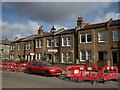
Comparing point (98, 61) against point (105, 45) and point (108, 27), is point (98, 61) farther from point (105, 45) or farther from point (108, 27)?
point (108, 27)

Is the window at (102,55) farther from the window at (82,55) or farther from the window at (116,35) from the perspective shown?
the window at (82,55)

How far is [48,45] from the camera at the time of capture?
143 ft

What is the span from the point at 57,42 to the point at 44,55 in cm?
430

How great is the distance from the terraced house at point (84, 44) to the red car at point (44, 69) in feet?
17.0

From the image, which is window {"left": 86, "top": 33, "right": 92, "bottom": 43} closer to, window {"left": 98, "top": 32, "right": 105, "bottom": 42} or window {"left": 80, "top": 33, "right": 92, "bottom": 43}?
window {"left": 80, "top": 33, "right": 92, "bottom": 43}

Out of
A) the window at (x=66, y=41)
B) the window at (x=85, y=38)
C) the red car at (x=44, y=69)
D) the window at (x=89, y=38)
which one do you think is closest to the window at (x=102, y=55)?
the window at (x=85, y=38)

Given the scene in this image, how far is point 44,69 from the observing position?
72.4ft

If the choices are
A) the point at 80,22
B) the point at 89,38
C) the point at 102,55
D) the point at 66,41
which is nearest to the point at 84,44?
the point at 89,38

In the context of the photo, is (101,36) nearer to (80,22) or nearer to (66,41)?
(80,22)

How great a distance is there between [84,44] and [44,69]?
45.5 ft

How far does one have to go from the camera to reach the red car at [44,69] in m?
21.4

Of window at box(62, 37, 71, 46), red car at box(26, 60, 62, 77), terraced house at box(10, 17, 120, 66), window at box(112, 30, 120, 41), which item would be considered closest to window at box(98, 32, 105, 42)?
terraced house at box(10, 17, 120, 66)

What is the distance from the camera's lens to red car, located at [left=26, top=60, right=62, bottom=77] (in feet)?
70.1

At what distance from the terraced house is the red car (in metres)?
5.19
